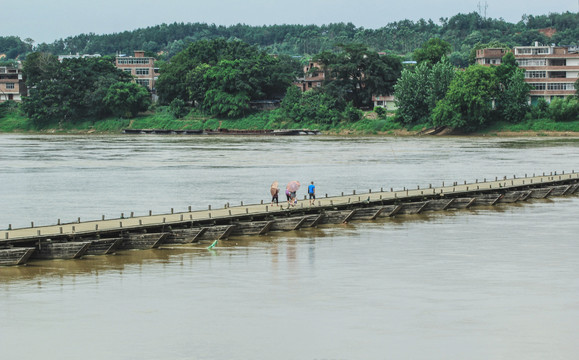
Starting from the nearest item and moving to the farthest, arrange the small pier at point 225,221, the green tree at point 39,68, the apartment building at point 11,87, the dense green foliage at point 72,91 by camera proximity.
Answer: the small pier at point 225,221
the dense green foliage at point 72,91
the green tree at point 39,68
the apartment building at point 11,87

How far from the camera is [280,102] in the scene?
172000 mm

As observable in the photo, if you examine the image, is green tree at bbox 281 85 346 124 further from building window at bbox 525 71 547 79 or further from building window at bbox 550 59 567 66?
building window at bbox 550 59 567 66

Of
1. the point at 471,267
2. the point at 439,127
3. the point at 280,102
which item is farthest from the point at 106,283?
the point at 280,102

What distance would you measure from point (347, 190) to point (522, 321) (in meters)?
38.1

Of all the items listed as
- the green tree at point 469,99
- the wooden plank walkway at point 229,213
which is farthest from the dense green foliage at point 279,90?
the wooden plank walkway at point 229,213

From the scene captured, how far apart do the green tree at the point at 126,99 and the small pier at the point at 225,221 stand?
11647cm

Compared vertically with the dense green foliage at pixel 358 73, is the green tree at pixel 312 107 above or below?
below

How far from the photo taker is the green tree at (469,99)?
13700 centimetres

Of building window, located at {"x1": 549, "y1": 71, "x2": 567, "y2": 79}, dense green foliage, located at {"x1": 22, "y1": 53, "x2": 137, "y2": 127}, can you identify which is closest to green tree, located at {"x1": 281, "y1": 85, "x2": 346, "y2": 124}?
dense green foliage, located at {"x1": 22, "y1": 53, "x2": 137, "y2": 127}

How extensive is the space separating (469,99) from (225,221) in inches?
3842

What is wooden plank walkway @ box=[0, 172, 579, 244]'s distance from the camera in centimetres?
3959

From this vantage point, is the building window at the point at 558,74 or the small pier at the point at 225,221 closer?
the small pier at the point at 225,221

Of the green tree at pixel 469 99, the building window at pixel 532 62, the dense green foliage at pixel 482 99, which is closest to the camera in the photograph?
the green tree at pixel 469 99

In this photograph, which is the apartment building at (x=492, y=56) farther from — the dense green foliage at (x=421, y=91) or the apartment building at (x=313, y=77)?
the apartment building at (x=313, y=77)
